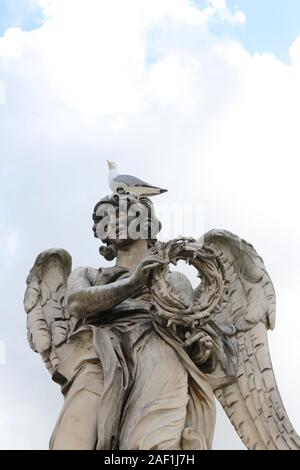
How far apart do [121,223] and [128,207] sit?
0.57 ft

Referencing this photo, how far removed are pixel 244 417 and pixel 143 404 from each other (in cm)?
102

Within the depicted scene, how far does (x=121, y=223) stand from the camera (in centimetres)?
1194

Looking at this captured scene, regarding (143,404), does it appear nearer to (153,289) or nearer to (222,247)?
(153,289)

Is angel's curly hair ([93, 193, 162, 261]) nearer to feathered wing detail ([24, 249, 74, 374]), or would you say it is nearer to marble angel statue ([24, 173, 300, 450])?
marble angel statue ([24, 173, 300, 450])

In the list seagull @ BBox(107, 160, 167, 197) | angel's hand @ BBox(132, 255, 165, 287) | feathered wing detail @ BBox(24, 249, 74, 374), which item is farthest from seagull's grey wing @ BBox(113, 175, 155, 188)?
angel's hand @ BBox(132, 255, 165, 287)

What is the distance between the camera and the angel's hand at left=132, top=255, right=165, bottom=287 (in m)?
11.2

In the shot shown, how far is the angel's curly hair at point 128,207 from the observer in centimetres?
1200

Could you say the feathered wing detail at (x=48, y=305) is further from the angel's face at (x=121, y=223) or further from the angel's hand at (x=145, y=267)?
the angel's hand at (x=145, y=267)

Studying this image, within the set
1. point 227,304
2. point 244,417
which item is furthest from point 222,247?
point 244,417

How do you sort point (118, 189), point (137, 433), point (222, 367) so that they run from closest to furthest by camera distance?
1. point (137, 433)
2. point (222, 367)
3. point (118, 189)

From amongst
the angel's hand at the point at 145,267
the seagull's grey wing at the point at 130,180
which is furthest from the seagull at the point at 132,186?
the angel's hand at the point at 145,267

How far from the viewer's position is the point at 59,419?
10969 millimetres

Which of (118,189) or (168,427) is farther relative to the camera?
(118,189)

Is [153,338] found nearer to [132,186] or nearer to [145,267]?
[145,267]
